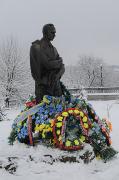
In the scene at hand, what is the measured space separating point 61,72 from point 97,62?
64.5m

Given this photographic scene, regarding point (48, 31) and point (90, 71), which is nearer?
point (48, 31)

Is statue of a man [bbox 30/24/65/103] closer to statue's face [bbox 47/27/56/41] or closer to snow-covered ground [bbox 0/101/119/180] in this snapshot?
statue's face [bbox 47/27/56/41]

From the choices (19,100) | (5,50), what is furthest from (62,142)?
(5,50)

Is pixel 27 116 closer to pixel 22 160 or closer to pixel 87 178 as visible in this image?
pixel 22 160

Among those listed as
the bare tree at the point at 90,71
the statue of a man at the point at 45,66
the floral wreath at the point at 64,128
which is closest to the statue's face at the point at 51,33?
the statue of a man at the point at 45,66

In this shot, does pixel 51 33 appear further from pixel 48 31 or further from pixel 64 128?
pixel 64 128

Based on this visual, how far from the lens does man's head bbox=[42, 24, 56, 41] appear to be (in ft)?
27.6

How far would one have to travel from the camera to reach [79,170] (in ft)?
24.1

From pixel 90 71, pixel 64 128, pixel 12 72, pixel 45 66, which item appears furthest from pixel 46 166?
pixel 90 71

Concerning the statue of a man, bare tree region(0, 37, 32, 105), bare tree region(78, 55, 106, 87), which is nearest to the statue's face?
the statue of a man

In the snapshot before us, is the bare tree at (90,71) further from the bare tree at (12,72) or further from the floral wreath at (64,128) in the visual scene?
the floral wreath at (64,128)

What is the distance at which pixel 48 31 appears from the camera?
8414 mm

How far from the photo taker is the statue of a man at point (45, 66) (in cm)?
824

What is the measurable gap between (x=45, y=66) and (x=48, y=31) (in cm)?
77
